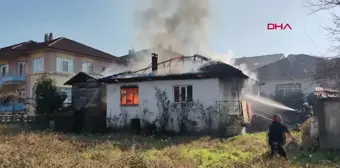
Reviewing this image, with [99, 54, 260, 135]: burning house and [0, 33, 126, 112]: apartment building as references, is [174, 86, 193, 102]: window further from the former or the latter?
[0, 33, 126, 112]: apartment building

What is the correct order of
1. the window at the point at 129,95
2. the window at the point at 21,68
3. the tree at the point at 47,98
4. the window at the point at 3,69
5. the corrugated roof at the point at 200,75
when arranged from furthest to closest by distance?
the window at the point at 3,69 → the window at the point at 21,68 → the tree at the point at 47,98 → the window at the point at 129,95 → the corrugated roof at the point at 200,75

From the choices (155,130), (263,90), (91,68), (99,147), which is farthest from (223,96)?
(91,68)

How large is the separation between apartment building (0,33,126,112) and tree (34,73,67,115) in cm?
735

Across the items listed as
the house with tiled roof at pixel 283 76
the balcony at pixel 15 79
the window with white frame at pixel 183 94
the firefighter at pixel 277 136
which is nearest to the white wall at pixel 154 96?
the window with white frame at pixel 183 94

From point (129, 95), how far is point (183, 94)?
397cm

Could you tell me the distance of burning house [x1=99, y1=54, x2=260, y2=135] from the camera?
2011 centimetres

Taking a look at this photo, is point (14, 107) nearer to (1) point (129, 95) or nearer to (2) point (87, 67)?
(2) point (87, 67)

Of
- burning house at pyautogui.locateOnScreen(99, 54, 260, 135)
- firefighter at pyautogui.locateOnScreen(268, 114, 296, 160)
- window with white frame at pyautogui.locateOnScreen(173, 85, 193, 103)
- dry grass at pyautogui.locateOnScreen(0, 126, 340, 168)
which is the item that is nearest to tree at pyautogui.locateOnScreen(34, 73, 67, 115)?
burning house at pyautogui.locateOnScreen(99, 54, 260, 135)

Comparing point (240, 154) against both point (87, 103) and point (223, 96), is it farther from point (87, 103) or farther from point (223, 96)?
point (87, 103)

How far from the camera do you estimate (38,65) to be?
36.1 meters

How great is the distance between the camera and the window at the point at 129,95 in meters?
22.8

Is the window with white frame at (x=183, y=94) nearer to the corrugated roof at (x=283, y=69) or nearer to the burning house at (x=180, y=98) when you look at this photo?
the burning house at (x=180, y=98)

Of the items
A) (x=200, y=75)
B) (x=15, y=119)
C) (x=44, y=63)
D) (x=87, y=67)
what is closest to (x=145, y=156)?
(x=200, y=75)

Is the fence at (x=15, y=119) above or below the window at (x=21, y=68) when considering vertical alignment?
below
